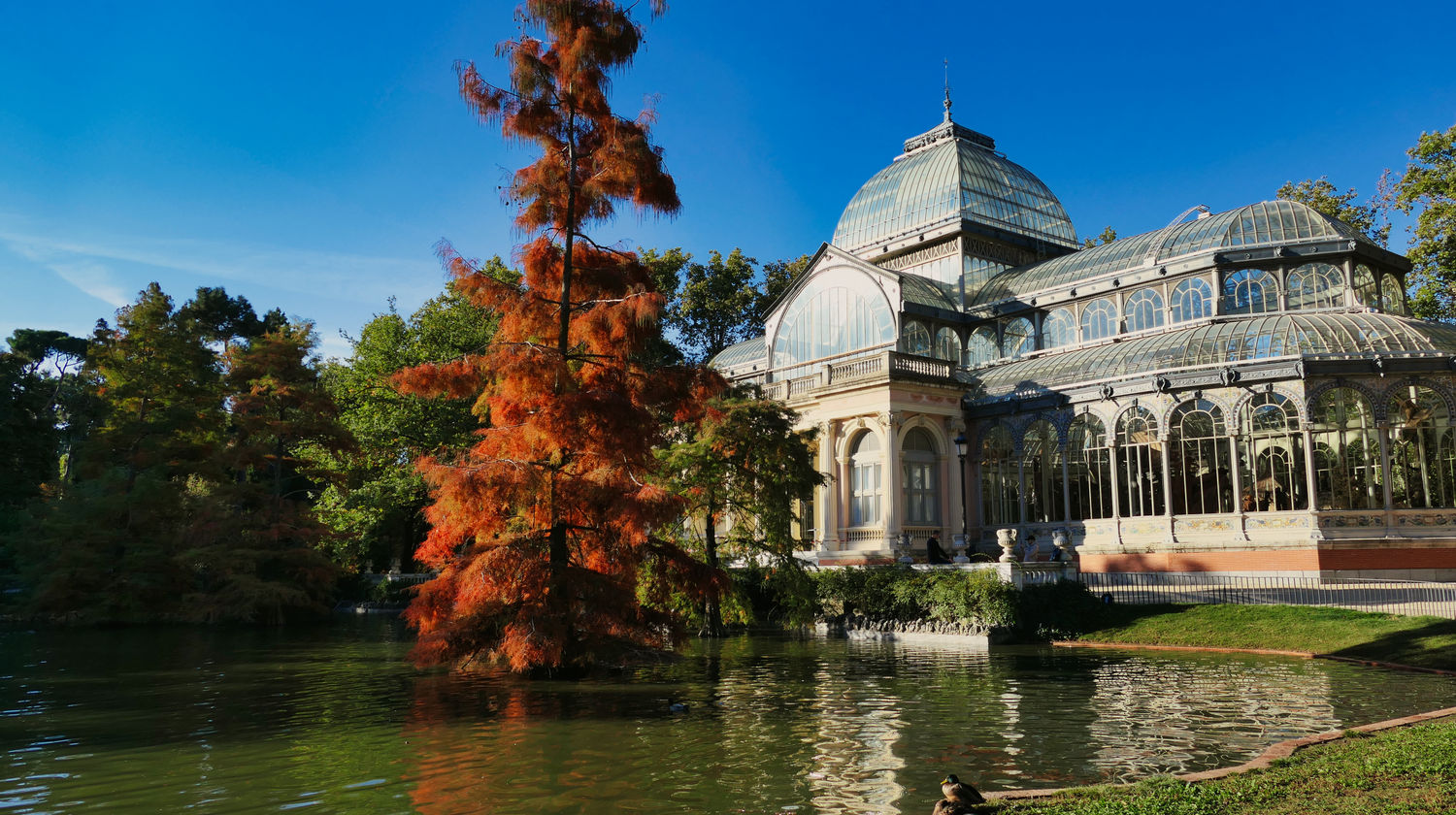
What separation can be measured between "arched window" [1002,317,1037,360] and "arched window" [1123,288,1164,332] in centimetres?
→ 395

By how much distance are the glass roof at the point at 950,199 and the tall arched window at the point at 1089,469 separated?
505 inches

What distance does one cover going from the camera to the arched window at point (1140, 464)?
3034 centimetres

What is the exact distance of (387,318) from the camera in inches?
1758

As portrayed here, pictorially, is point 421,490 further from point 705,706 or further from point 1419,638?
point 1419,638

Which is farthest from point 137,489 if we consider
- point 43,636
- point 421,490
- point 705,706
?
point 705,706

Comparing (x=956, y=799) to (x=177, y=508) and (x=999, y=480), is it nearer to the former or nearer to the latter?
(x=999, y=480)

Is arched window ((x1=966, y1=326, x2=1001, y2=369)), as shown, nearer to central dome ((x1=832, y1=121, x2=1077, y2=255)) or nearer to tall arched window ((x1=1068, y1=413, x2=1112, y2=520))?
central dome ((x1=832, y1=121, x2=1077, y2=255))

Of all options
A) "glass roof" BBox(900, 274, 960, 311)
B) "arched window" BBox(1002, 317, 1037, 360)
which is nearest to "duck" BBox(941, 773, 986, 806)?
"glass roof" BBox(900, 274, 960, 311)

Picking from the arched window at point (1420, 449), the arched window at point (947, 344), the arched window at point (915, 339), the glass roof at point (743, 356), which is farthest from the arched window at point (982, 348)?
the arched window at point (1420, 449)

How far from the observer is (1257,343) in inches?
1150

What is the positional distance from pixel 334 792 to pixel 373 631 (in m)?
21.6

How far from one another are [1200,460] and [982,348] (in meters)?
11.7

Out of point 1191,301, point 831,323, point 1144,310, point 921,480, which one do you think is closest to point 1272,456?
point 1191,301

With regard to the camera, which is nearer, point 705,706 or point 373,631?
point 705,706
